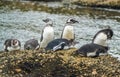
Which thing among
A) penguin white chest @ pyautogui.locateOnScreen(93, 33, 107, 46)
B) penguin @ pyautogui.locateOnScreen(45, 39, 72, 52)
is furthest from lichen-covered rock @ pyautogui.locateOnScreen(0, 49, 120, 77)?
penguin white chest @ pyautogui.locateOnScreen(93, 33, 107, 46)

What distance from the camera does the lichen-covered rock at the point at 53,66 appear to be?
45.5ft

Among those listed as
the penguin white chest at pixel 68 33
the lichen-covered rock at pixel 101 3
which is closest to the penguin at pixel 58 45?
the penguin white chest at pixel 68 33

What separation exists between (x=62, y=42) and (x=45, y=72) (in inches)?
138

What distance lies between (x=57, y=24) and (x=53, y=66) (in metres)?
20.7

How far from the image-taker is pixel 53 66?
1427 cm

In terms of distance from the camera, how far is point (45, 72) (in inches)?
546

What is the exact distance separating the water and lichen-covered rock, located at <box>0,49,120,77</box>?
27.8 ft

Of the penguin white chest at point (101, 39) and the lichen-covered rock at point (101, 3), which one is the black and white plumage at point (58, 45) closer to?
the penguin white chest at point (101, 39)

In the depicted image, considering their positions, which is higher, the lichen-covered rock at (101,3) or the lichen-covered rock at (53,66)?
the lichen-covered rock at (53,66)

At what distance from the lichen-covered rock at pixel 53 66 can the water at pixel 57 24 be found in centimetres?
846

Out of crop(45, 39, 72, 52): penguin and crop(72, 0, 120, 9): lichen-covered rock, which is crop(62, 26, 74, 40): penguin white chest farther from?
crop(72, 0, 120, 9): lichen-covered rock

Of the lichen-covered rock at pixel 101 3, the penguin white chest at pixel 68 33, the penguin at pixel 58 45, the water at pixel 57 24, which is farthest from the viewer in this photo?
the lichen-covered rock at pixel 101 3

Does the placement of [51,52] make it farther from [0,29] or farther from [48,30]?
[0,29]

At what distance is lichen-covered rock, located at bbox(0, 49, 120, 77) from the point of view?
45.5 feet
